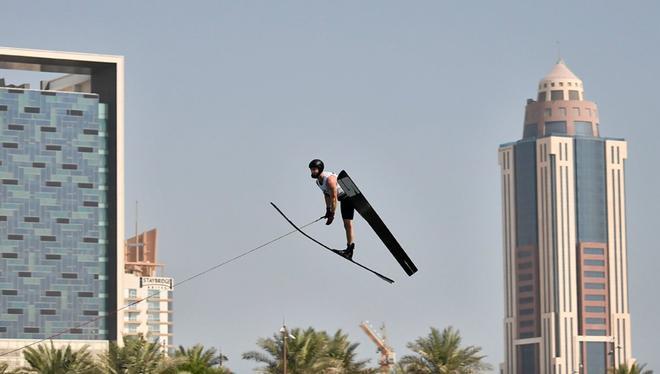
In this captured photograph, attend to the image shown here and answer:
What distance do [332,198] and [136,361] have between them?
87.2 m

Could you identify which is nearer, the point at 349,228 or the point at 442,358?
the point at 349,228

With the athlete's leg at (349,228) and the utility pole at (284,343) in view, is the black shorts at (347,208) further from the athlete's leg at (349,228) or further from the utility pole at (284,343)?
the utility pole at (284,343)

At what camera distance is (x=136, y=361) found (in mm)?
122562

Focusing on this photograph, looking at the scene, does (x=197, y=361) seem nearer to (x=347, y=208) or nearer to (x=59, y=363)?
(x=59, y=363)

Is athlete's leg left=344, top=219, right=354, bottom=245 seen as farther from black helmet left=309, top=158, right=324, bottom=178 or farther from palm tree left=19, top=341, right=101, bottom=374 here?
palm tree left=19, top=341, right=101, bottom=374

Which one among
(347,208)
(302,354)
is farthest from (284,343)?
(347,208)

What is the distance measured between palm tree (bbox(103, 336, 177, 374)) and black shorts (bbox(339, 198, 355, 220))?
278 ft

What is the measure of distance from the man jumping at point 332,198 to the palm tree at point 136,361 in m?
84.8

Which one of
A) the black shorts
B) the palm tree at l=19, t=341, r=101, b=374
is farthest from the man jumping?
the palm tree at l=19, t=341, r=101, b=374

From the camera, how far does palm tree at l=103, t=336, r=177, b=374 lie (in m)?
122

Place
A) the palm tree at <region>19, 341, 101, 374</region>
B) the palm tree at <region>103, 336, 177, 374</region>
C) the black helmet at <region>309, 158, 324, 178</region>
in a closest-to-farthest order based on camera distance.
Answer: the black helmet at <region>309, 158, 324, 178</region> → the palm tree at <region>103, 336, 177, 374</region> → the palm tree at <region>19, 341, 101, 374</region>

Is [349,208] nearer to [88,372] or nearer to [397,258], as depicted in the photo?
[397,258]

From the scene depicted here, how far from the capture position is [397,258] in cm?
3956

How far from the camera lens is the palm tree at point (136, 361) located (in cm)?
12188
